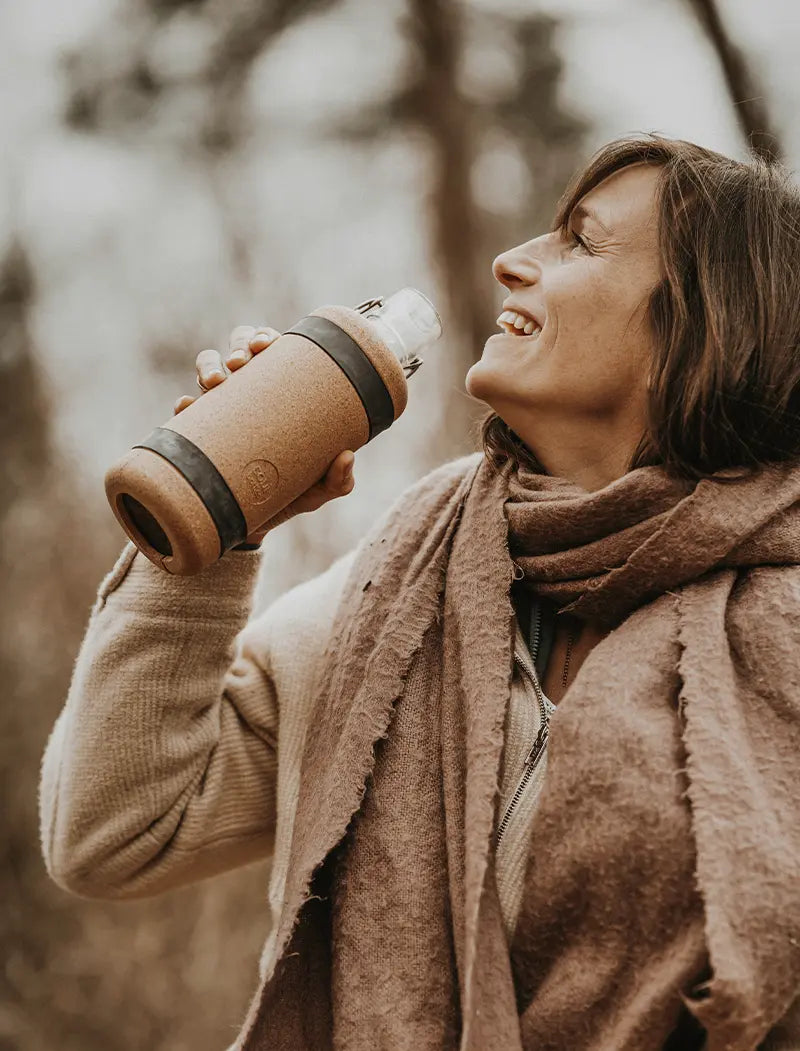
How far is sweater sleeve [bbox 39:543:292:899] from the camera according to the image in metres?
1.32

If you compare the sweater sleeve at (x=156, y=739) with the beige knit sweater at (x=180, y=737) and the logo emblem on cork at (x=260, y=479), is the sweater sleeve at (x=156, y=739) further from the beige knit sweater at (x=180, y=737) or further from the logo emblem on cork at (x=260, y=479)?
the logo emblem on cork at (x=260, y=479)

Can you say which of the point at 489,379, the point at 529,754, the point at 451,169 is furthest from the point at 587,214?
the point at 451,169

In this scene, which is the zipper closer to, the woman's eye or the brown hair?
the brown hair

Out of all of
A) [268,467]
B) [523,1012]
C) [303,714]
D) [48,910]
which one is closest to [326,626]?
[303,714]

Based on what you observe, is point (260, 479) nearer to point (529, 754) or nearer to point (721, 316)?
point (529, 754)

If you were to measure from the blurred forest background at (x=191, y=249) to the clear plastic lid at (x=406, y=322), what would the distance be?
1.78 meters

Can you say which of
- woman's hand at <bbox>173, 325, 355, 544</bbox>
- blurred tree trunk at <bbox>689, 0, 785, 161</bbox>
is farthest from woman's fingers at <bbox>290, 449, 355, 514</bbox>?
blurred tree trunk at <bbox>689, 0, 785, 161</bbox>

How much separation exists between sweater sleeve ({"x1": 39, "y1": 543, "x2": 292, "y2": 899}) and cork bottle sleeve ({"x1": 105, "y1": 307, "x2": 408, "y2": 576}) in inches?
7.3

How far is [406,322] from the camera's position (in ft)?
4.26

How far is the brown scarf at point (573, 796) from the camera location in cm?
101

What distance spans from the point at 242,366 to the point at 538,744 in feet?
1.87

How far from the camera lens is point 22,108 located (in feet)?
10.6

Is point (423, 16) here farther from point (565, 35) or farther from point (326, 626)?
point (326, 626)

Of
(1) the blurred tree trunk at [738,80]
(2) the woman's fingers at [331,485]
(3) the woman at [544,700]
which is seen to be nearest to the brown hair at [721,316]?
(3) the woman at [544,700]
